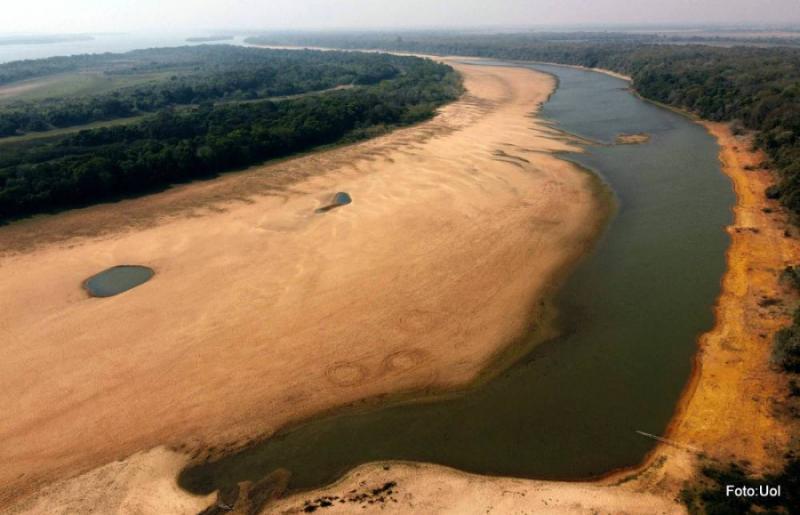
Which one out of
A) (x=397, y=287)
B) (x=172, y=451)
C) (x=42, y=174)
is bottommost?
(x=172, y=451)

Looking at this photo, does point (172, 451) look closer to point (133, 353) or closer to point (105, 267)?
point (133, 353)

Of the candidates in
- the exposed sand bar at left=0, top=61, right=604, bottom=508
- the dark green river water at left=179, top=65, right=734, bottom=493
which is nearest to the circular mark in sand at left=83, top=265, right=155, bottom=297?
the exposed sand bar at left=0, top=61, right=604, bottom=508

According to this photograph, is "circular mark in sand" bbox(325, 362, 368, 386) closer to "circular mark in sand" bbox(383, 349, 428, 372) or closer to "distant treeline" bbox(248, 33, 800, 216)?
"circular mark in sand" bbox(383, 349, 428, 372)

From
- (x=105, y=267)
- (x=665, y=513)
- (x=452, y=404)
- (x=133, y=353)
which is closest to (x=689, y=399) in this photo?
(x=665, y=513)

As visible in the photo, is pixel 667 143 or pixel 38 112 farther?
pixel 38 112

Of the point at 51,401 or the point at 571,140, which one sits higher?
the point at 571,140

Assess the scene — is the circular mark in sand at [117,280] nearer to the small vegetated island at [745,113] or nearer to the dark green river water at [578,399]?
the dark green river water at [578,399]
